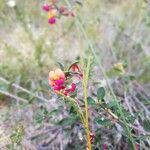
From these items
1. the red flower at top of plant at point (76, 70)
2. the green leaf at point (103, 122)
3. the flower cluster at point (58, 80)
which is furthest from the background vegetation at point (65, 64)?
the flower cluster at point (58, 80)

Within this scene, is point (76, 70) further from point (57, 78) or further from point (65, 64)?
point (65, 64)

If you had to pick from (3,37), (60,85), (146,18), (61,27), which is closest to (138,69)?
(146,18)

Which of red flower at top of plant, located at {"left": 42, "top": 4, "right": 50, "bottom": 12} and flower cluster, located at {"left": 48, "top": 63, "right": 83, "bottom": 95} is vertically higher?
red flower at top of plant, located at {"left": 42, "top": 4, "right": 50, "bottom": 12}

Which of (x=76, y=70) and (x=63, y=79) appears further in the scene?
(x=76, y=70)

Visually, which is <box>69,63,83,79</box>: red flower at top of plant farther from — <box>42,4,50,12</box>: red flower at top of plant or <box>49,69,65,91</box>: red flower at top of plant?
<box>42,4,50,12</box>: red flower at top of plant

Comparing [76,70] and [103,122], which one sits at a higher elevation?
[76,70]

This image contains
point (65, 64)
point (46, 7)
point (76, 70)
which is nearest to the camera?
point (76, 70)

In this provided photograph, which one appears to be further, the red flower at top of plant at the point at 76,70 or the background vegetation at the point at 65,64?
the background vegetation at the point at 65,64

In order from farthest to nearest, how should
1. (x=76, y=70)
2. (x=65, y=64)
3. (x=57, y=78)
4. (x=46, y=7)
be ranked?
(x=46, y=7) < (x=65, y=64) < (x=76, y=70) < (x=57, y=78)

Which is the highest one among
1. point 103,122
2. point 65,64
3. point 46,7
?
point 46,7

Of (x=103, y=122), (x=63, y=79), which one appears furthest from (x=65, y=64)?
(x=63, y=79)

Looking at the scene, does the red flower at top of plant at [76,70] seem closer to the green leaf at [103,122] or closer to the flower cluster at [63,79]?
the flower cluster at [63,79]

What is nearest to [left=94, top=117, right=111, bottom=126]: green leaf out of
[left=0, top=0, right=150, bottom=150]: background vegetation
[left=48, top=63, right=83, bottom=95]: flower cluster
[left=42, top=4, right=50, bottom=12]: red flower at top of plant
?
[left=0, top=0, right=150, bottom=150]: background vegetation
